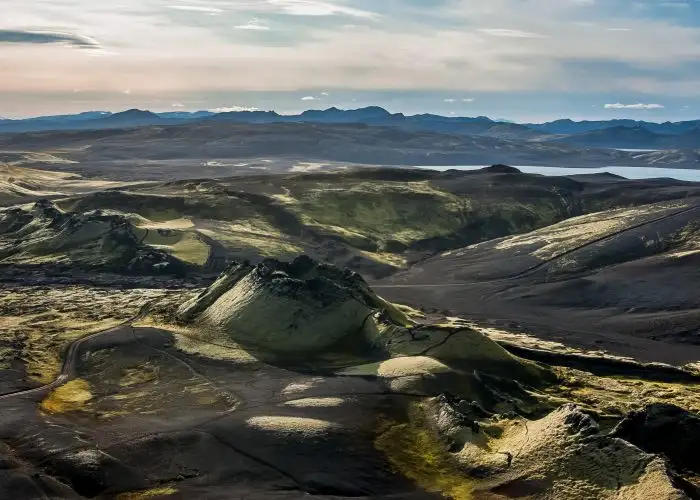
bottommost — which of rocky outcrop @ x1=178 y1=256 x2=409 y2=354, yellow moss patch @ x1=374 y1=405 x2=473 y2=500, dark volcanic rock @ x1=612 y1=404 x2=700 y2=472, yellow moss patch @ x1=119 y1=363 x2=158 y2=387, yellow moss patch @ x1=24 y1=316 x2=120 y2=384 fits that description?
yellow moss patch @ x1=24 y1=316 x2=120 y2=384

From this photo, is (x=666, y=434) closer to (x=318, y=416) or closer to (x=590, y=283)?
(x=318, y=416)

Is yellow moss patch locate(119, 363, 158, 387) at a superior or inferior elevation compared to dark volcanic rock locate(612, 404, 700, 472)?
inferior

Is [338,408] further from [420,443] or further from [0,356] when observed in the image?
[0,356]

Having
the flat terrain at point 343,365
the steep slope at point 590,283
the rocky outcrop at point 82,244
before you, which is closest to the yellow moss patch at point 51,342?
the flat terrain at point 343,365

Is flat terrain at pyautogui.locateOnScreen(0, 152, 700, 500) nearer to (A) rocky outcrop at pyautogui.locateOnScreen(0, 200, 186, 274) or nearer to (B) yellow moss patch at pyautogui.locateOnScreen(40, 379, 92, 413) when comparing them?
(B) yellow moss patch at pyautogui.locateOnScreen(40, 379, 92, 413)

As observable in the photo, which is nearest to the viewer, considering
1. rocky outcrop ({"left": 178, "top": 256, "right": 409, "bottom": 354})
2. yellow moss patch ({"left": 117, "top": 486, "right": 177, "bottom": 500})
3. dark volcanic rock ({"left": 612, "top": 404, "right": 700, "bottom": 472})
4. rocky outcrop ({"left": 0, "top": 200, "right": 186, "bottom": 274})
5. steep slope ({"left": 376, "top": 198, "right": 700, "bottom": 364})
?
yellow moss patch ({"left": 117, "top": 486, "right": 177, "bottom": 500})

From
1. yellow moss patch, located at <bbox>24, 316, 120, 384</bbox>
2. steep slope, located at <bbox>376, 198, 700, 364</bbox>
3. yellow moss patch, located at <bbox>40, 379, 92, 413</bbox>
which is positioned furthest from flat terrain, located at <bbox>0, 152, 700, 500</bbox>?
steep slope, located at <bbox>376, 198, 700, 364</bbox>

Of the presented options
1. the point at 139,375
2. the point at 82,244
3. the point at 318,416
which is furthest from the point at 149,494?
the point at 82,244

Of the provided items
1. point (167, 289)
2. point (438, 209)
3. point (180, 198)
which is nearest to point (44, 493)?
point (167, 289)
